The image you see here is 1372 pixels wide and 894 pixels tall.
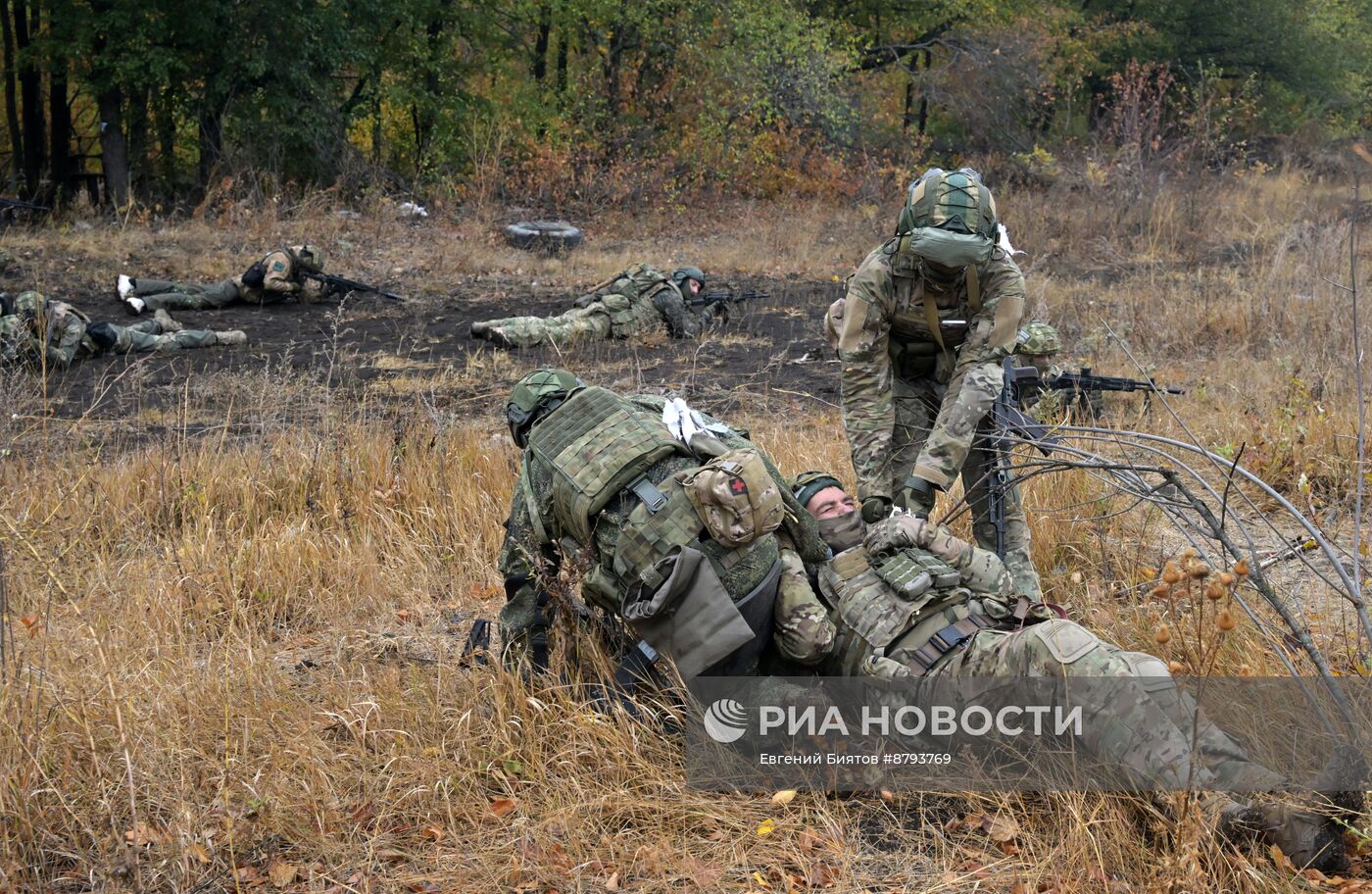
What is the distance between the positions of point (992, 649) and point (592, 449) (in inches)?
48.2

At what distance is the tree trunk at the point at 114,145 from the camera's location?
15.3 meters

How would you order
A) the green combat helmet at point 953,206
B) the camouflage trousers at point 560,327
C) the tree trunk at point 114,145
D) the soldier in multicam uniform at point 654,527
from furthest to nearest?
the tree trunk at point 114,145 < the camouflage trousers at point 560,327 < the green combat helmet at point 953,206 < the soldier in multicam uniform at point 654,527

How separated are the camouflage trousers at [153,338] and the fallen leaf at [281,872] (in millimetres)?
7217

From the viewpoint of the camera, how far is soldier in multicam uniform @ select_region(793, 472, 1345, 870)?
277cm

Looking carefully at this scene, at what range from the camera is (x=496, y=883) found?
286 cm

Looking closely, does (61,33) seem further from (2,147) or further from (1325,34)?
(1325,34)

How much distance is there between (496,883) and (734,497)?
111cm

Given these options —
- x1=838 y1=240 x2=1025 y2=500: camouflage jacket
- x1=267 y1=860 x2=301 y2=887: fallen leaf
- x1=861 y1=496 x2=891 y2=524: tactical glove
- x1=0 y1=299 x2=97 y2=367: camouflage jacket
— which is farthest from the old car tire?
x1=267 y1=860 x2=301 y2=887: fallen leaf

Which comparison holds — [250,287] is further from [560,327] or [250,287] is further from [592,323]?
[592,323]

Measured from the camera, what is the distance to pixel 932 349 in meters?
4.65

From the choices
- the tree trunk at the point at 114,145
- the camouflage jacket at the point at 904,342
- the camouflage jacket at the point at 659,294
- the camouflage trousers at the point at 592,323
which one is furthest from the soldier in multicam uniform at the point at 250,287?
the camouflage jacket at the point at 904,342

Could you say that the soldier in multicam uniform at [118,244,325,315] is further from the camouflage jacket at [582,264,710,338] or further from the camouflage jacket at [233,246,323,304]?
the camouflage jacket at [582,264,710,338]

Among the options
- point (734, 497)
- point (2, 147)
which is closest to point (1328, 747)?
point (734, 497)

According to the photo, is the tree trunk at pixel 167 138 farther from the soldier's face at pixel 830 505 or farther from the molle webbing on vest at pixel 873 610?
the molle webbing on vest at pixel 873 610
